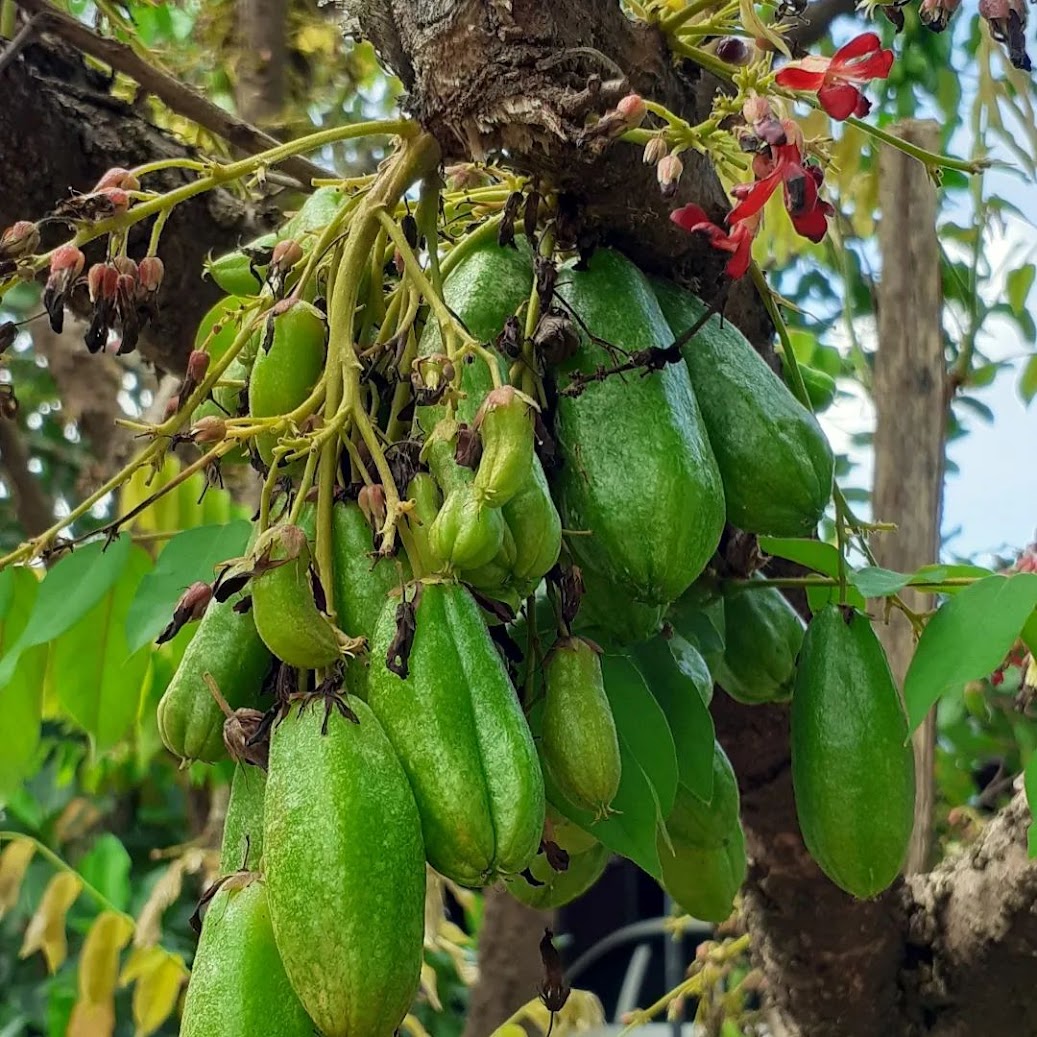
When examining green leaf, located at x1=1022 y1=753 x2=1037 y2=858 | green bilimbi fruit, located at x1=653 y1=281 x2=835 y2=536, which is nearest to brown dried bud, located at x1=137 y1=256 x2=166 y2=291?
green bilimbi fruit, located at x1=653 y1=281 x2=835 y2=536

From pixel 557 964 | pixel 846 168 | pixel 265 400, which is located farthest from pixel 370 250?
pixel 846 168

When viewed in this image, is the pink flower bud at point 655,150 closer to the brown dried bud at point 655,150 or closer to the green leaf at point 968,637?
the brown dried bud at point 655,150

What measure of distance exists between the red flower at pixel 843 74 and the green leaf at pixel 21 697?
2.27 ft

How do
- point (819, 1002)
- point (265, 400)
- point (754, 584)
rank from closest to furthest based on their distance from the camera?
1. point (265, 400)
2. point (754, 584)
3. point (819, 1002)

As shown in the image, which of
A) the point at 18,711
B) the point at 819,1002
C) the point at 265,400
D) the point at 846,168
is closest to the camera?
the point at 265,400

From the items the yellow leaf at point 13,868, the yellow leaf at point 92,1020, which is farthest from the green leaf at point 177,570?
the yellow leaf at point 92,1020

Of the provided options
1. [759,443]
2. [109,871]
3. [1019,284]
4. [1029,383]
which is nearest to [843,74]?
[759,443]

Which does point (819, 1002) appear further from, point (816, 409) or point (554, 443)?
point (554, 443)

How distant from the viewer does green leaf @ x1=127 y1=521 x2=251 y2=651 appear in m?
0.80

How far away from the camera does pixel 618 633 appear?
2.12 ft

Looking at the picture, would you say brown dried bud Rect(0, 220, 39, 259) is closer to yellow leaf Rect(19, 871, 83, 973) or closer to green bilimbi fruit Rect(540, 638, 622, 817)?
green bilimbi fruit Rect(540, 638, 622, 817)

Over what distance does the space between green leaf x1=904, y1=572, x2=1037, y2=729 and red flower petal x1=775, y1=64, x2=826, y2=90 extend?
0.99 feet

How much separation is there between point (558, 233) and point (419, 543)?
0.24m

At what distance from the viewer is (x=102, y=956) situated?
1.46 meters
